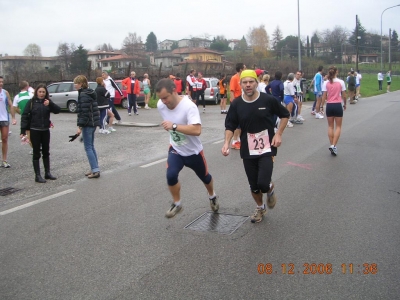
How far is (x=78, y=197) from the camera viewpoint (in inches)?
274

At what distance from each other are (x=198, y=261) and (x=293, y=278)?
0.95m

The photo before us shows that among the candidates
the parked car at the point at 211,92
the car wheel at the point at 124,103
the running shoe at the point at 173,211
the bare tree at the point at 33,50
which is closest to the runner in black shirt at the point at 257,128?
the running shoe at the point at 173,211

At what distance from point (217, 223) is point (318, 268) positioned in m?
1.63

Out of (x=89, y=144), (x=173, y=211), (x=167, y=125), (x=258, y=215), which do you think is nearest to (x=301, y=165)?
(x=258, y=215)

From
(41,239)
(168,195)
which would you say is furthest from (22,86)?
(41,239)

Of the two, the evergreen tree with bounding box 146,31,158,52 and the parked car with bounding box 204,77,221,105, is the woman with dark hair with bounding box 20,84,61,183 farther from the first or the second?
the evergreen tree with bounding box 146,31,158,52

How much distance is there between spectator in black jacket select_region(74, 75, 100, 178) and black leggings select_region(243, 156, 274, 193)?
3.91 m

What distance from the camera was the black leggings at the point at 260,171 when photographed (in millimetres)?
5160

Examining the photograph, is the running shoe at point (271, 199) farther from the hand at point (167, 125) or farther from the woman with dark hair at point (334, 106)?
the woman with dark hair at point (334, 106)

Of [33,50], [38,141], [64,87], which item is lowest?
[38,141]

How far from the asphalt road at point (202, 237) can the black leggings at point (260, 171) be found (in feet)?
1.64

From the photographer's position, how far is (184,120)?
209 inches

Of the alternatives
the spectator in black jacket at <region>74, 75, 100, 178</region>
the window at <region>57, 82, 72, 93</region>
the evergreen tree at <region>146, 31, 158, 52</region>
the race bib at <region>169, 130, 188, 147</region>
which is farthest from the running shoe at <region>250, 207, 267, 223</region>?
the evergreen tree at <region>146, 31, 158, 52</region>

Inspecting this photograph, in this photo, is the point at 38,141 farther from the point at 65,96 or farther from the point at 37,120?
the point at 65,96
